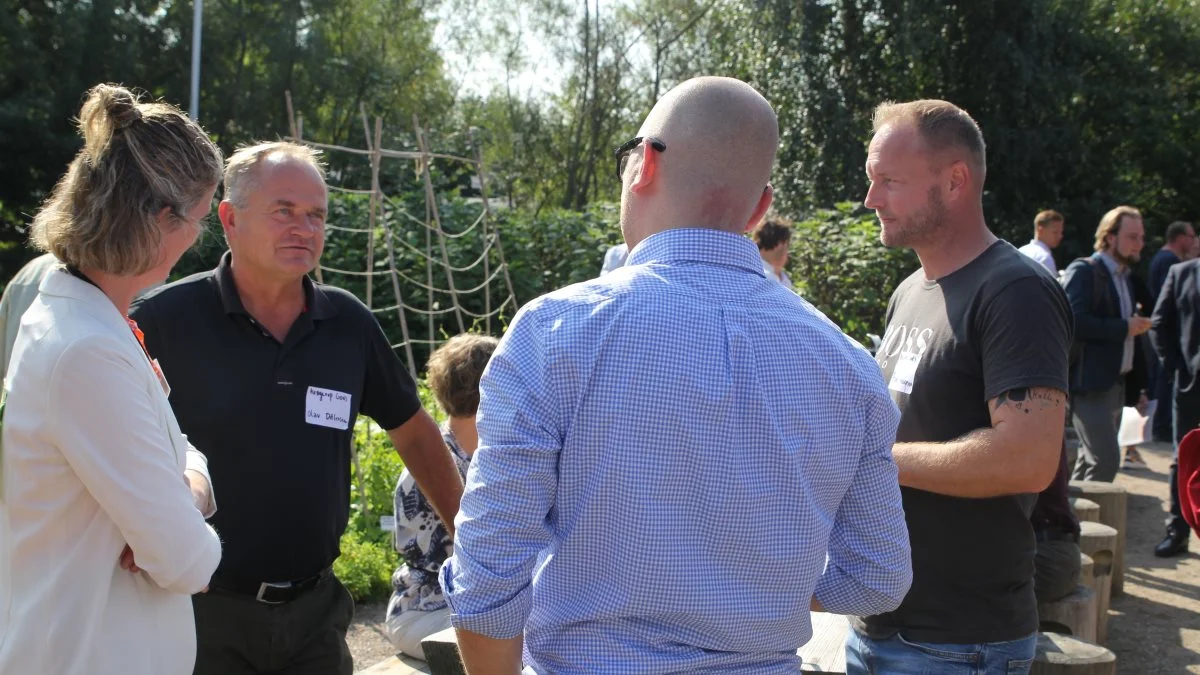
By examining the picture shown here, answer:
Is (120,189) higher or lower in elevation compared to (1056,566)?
higher

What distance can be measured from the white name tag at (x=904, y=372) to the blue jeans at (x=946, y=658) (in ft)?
1.86

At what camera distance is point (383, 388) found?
9.55 ft

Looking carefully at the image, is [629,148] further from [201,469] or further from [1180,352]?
[1180,352]

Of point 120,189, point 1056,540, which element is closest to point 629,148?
point 120,189

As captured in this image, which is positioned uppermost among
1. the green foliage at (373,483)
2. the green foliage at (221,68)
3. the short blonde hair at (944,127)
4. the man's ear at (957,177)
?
the green foliage at (221,68)

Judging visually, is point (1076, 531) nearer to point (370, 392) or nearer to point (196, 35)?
point (370, 392)

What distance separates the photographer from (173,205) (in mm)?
1891

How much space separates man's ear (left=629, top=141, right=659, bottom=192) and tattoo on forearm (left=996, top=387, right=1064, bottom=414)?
107 centimetres

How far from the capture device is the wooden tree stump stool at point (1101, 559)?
5.08m

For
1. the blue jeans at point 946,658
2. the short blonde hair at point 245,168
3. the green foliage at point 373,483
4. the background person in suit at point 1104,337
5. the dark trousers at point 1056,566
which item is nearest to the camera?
the blue jeans at point 946,658

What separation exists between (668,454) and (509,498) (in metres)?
0.22

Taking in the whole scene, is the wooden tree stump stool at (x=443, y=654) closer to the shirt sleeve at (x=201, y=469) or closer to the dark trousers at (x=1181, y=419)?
the shirt sleeve at (x=201, y=469)

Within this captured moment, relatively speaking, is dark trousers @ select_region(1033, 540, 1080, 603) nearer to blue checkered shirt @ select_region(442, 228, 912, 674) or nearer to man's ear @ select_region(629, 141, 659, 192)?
blue checkered shirt @ select_region(442, 228, 912, 674)

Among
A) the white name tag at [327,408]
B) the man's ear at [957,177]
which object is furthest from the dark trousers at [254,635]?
the man's ear at [957,177]
